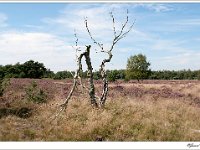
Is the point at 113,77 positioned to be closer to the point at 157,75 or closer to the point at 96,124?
the point at 96,124

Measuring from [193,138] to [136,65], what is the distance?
45.0 meters

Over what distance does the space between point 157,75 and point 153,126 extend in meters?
88.8

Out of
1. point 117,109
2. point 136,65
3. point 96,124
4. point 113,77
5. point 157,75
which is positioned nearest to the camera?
point 96,124

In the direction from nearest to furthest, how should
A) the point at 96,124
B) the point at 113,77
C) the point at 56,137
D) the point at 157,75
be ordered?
the point at 56,137, the point at 96,124, the point at 113,77, the point at 157,75

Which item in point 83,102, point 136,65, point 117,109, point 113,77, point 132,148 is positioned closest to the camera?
point 132,148

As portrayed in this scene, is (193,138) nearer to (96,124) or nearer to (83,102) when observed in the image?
(96,124)

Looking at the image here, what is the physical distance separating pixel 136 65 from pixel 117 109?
42.6 m

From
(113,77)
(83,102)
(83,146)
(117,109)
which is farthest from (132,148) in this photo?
(113,77)

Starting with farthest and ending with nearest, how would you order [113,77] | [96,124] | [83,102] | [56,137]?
[113,77]
[83,102]
[96,124]
[56,137]

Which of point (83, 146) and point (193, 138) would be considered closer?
point (83, 146)

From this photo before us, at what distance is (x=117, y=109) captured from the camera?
36.9ft

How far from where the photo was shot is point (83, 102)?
12.7 meters

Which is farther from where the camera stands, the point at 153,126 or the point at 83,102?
the point at 83,102

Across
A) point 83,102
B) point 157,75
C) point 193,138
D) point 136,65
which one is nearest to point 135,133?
point 193,138
